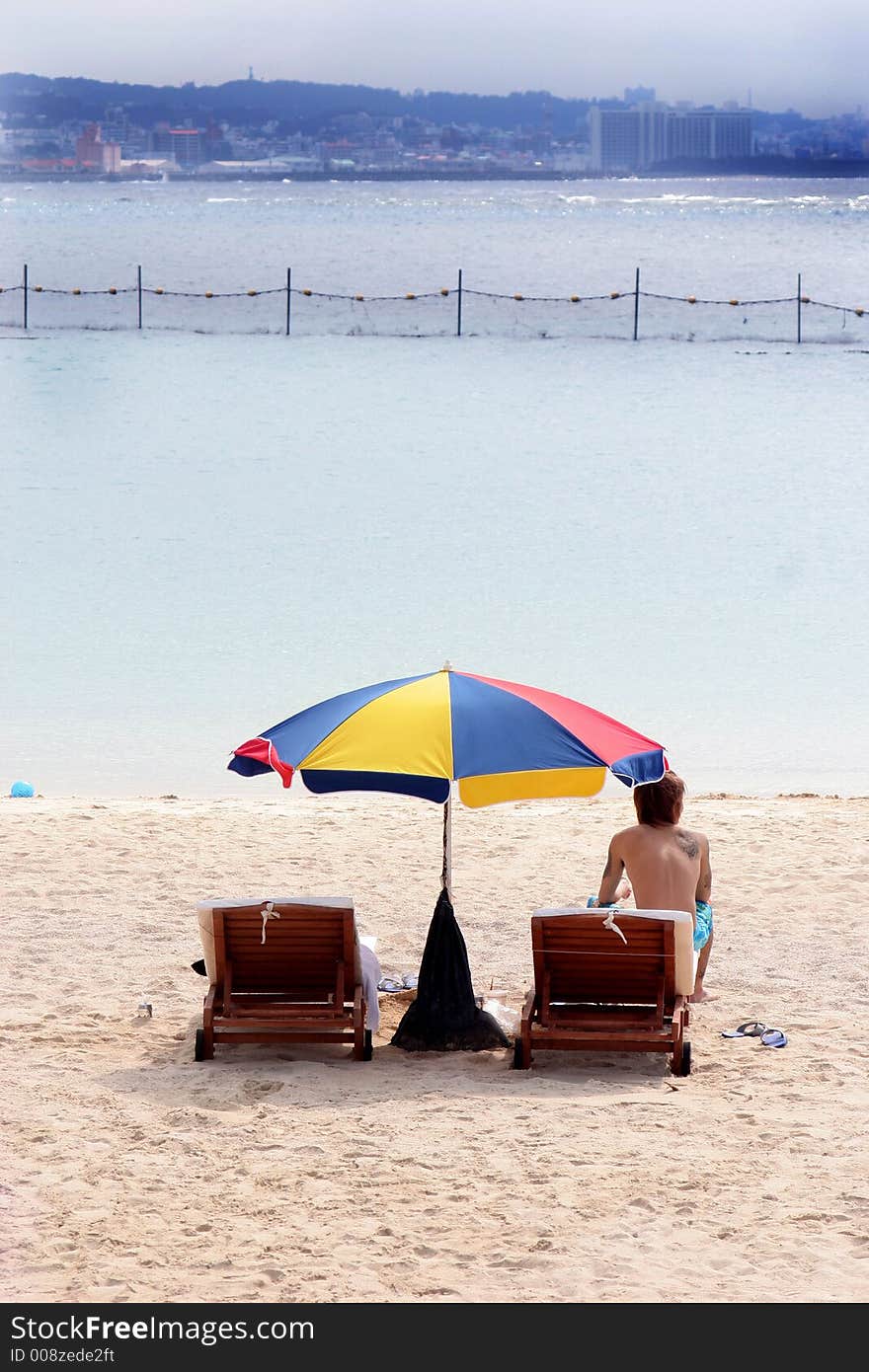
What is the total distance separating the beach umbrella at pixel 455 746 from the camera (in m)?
6.27

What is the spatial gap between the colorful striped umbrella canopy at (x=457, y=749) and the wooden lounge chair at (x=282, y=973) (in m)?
0.56

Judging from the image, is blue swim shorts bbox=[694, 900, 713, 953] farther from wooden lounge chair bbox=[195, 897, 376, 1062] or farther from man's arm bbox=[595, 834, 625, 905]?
wooden lounge chair bbox=[195, 897, 376, 1062]

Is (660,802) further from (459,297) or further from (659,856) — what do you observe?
(459,297)

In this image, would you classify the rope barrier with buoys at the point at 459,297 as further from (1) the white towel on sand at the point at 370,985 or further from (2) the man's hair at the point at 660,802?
(1) the white towel on sand at the point at 370,985

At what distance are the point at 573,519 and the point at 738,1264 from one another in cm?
2087

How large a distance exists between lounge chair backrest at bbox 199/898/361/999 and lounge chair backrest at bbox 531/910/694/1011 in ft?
2.45

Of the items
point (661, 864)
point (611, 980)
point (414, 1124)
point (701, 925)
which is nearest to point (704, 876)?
point (701, 925)

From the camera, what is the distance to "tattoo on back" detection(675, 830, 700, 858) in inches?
279

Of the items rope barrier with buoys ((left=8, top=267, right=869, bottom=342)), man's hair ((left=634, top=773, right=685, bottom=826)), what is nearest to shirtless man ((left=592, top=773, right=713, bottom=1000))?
man's hair ((left=634, top=773, right=685, bottom=826))

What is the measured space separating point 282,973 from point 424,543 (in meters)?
16.9

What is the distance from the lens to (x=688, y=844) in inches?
280

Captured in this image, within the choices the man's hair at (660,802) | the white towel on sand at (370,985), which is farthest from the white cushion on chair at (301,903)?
the man's hair at (660,802)

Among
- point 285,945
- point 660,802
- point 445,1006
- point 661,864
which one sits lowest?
point 445,1006
